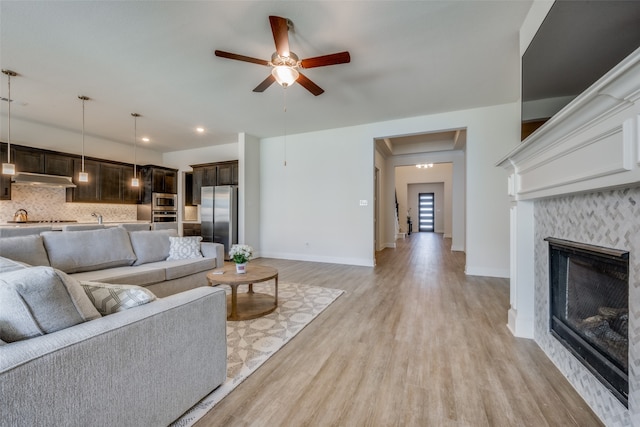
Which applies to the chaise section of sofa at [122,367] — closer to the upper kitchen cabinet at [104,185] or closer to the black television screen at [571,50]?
the black television screen at [571,50]

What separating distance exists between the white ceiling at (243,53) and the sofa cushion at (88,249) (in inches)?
76.7

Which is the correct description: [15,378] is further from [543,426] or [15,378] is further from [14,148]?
[14,148]

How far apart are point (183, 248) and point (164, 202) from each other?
13.4ft

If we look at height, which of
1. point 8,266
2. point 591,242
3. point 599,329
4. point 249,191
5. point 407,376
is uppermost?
point 249,191

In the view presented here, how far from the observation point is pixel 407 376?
176cm

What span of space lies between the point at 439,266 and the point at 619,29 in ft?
14.9

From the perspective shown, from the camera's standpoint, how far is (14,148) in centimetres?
477

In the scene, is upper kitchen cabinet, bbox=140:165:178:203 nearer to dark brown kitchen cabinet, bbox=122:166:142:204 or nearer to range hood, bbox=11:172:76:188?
dark brown kitchen cabinet, bbox=122:166:142:204

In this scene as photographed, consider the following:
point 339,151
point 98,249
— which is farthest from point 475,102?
point 98,249

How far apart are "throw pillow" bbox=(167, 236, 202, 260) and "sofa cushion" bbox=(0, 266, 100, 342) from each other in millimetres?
2615

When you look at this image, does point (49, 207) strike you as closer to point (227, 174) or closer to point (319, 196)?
point (227, 174)

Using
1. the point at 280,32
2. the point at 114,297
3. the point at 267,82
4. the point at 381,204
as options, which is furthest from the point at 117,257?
the point at 381,204

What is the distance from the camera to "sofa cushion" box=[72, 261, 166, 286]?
2.62 m

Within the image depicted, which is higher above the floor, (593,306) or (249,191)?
(249,191)
